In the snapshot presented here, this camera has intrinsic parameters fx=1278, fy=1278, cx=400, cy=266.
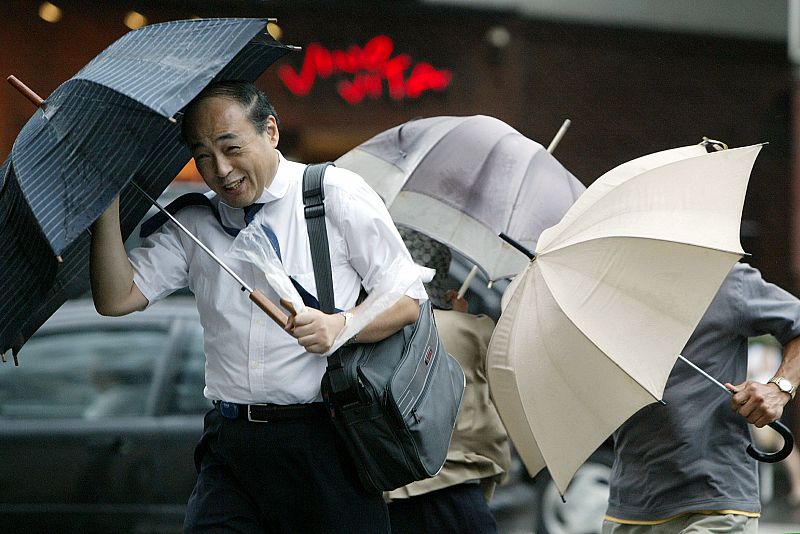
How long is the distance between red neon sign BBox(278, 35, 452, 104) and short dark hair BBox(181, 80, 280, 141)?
21.7ft

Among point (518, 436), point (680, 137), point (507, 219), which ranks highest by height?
point (507, 219)

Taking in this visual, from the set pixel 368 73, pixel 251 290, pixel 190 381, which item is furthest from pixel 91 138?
pixel 368 73

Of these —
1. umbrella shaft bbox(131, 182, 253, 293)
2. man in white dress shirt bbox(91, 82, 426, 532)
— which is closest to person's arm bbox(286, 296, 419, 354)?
man in white dress shirt bbox(91, 82, 426, 532)

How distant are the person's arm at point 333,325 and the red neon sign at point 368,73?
6838 millimetres

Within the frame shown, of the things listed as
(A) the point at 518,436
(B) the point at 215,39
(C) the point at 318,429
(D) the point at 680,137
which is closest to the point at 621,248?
(A) the point at 518,436

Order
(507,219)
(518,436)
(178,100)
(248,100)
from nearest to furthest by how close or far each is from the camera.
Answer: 1. (178,100)
2. (248,100)
3. (518,436)
4. (507,219)

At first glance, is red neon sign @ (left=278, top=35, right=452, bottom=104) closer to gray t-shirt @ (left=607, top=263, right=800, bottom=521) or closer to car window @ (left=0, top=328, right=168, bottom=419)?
car window @ (left=0, top=328, right=168, bottom=419)

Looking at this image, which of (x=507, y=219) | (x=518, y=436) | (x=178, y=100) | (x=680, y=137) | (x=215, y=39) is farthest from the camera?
(x=680, y=137)

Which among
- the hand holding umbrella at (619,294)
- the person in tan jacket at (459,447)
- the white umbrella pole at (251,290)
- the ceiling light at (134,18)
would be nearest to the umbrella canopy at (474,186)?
the person in tan jacket at (459,447)

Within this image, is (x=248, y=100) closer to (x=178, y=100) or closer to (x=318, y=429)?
(x=178, y=100)

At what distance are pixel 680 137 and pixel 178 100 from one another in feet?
25.5

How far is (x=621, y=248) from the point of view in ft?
11.1

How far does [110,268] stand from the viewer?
3166 millimetres

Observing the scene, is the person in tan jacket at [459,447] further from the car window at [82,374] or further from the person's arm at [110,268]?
the car window at [82,374]
